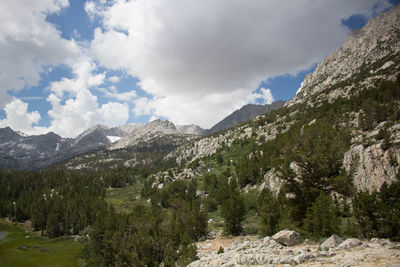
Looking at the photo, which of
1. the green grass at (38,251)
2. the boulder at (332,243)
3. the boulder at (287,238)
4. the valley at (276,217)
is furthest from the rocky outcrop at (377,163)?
the green grass at (38,251)

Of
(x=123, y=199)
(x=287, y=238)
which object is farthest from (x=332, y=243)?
(x=123, y=199)

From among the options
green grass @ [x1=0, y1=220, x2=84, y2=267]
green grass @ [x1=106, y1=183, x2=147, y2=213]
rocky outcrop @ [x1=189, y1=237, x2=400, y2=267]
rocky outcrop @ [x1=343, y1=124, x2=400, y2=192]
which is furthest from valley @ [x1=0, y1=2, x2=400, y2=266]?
green grass @ [x1=106, y1=183, x2=147, y2=213]

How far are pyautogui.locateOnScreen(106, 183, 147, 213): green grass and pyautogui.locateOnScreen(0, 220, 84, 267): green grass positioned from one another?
30843mm

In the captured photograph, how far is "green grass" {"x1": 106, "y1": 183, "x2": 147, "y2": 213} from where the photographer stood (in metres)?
120

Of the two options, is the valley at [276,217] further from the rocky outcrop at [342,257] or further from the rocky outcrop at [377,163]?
the rocky outcrop at [377,163]

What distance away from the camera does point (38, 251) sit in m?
77.1

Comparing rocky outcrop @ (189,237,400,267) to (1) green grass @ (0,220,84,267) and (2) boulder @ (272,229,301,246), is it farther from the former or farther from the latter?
(1) green grass @ (0,220,84,267)

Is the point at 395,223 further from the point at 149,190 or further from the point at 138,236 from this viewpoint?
the point at 149,190

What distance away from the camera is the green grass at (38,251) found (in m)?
66.6

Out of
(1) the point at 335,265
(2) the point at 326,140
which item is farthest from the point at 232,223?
(1) the point at 335,265

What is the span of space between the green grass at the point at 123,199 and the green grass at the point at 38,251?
30843mm

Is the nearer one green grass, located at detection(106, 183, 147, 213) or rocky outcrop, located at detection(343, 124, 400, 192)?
rocky outcrop, located at detection(343, 124, 400, 192)

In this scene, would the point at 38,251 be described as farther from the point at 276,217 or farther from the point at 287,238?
the point at 287,238

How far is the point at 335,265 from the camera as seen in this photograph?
43.3ft
